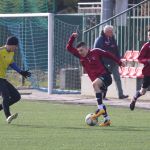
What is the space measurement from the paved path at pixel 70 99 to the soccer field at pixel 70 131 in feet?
4.79

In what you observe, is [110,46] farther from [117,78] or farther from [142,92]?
[142,92]

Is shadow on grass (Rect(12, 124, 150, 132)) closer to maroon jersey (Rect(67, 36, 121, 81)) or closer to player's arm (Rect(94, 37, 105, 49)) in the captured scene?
maroon jersey (Rect(67, 36, 121, 81))

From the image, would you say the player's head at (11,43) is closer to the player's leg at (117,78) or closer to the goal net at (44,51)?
the player's leg at (117,78)

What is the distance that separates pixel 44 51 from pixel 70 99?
4810 mm

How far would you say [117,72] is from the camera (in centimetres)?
2320

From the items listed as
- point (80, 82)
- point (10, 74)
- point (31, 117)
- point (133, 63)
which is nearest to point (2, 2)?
point (10, 74)

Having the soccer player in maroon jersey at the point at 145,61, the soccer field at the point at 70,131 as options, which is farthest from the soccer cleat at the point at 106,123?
the soccer player in maroon jersey at the point at 145,61

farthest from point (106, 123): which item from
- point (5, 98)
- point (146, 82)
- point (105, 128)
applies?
point (146, 82)

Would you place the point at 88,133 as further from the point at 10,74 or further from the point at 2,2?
the point at 2,2

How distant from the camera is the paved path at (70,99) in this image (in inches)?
878

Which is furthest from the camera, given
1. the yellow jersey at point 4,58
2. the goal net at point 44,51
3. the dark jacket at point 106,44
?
the goal net at point 44,51

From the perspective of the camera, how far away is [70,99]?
23.8 meters

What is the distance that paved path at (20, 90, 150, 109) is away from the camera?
22312 mm

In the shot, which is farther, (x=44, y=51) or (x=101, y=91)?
(x=44, y=51)
